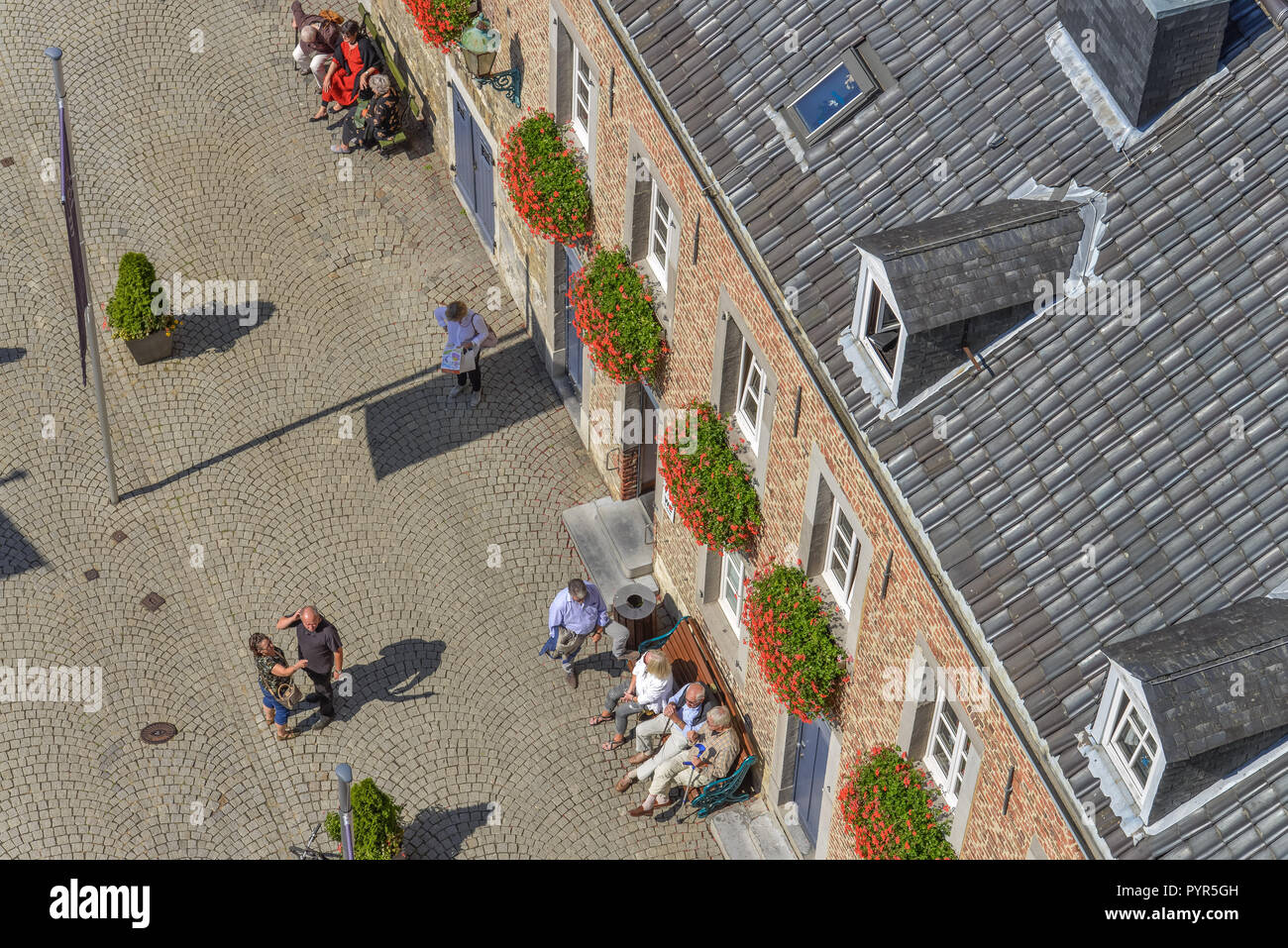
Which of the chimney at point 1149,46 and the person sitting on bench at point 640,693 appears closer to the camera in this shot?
the chimney at point 1149,46

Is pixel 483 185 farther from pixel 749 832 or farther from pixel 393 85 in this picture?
pixel 749 832

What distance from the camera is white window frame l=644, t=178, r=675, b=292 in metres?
23.6

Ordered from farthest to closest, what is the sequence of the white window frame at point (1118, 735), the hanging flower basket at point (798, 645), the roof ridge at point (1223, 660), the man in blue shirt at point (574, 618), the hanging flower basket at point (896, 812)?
the man in blue shirt at point (574, 618)
the hanging flower basket at point (798, 645)
the hanging flower basket at point (896, 812)
the white window frame at point (1118, 735)
the roof ridge at point (1223, 660)

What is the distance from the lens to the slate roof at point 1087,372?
1609cm

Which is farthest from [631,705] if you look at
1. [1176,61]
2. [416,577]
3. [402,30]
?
[402,30]

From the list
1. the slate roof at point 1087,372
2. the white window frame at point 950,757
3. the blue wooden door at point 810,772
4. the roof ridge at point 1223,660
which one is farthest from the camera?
the blue wooden door at point 810,772

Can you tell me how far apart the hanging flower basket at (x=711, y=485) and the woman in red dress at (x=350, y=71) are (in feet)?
42.0

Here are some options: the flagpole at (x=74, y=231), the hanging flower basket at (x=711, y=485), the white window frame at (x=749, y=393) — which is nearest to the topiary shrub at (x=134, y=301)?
the flagpole at (x=74, y=231)

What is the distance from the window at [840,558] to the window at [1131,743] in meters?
5.05

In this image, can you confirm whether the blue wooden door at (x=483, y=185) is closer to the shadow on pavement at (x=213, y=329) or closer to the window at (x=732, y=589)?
the shadow on pavement at (x=213, y=329)

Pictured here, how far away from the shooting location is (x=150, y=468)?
29.2 m

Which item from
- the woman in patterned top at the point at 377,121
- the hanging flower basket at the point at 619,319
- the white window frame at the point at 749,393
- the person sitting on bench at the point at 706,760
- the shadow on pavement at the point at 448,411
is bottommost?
the person sitting on bench at the point at 706,760

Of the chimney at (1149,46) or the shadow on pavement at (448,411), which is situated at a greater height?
the shadow on pavement at (448,411)

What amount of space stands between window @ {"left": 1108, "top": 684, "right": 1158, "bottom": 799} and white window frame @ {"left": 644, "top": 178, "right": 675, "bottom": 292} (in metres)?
9.81
